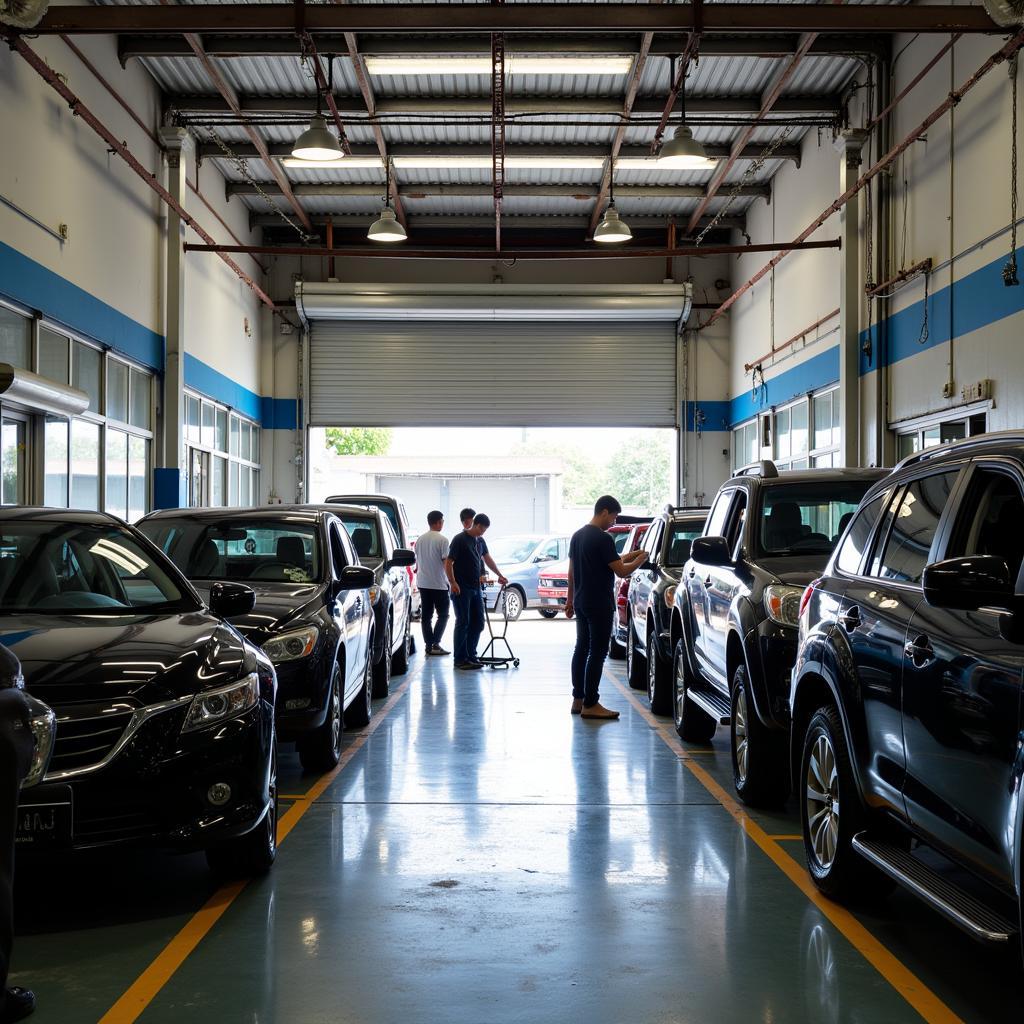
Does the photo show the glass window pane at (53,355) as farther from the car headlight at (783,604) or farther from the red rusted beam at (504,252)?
the car headlight at (783,604)

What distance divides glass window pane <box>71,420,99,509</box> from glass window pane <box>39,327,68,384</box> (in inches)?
24.6

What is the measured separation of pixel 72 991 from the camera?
4.05 meters

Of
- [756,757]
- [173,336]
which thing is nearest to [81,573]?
[756,757]

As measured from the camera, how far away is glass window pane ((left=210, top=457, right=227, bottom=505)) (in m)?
21.8

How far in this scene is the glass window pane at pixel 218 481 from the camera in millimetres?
21812

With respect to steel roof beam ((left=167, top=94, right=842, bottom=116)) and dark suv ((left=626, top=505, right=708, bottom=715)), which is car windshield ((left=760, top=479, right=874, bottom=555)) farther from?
steel roof beam ((left=167, top=94, right=842, bottom=116))

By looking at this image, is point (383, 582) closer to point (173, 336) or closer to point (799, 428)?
point (173, 336)

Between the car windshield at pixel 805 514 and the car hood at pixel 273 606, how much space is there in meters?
2.97

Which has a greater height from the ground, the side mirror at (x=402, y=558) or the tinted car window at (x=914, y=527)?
the tinted car window at (x=914, y=527)

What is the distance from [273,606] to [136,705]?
317 centimetres

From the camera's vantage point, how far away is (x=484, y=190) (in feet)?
74.5

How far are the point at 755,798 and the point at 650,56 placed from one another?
11.3 metres

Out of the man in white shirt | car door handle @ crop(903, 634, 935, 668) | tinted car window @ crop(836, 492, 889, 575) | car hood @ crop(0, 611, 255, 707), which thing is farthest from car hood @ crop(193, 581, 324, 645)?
the man in white shirt

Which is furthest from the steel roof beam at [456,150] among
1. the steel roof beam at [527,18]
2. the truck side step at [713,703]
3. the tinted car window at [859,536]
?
the tinted car window at [859,536]
